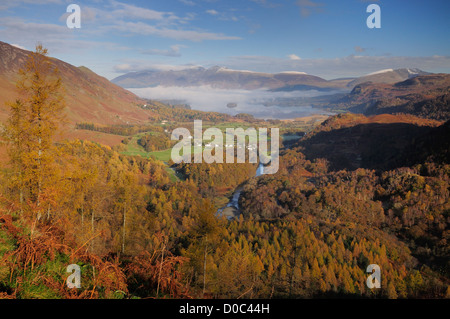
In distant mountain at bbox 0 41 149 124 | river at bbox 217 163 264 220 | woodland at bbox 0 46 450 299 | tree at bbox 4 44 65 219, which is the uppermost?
distant mountain at bbox 0 41 149 124

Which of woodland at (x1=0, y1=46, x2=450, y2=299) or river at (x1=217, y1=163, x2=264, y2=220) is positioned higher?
woodland at (x1=0, y1=46, x2=450, y2=299)

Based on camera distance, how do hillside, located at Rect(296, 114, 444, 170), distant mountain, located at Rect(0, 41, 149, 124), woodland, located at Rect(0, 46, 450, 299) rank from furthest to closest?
distant mountain, located at Rect(0, 41, 149, 124)
hillside, located at Rect(296, 114, 444, 170)
woodland, located at Rect(0, 46, 450, 299)

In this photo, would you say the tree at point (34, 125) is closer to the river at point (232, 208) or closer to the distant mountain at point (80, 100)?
the river at point (232, 208)

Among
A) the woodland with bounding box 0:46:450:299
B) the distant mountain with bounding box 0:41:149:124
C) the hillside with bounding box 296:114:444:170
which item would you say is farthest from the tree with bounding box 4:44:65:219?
the distant mountain with bounding box 0:41:149:124

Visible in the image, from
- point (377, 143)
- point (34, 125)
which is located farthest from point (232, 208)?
point (377, 143)

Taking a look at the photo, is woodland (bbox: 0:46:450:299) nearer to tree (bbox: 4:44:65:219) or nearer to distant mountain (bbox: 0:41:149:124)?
tree (bbox: 4:44:65:219)

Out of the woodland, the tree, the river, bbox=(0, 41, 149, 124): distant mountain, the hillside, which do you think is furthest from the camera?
bbox=(0, 41, 149, 124): distant mountain

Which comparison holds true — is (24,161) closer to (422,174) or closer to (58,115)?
(58,115)
